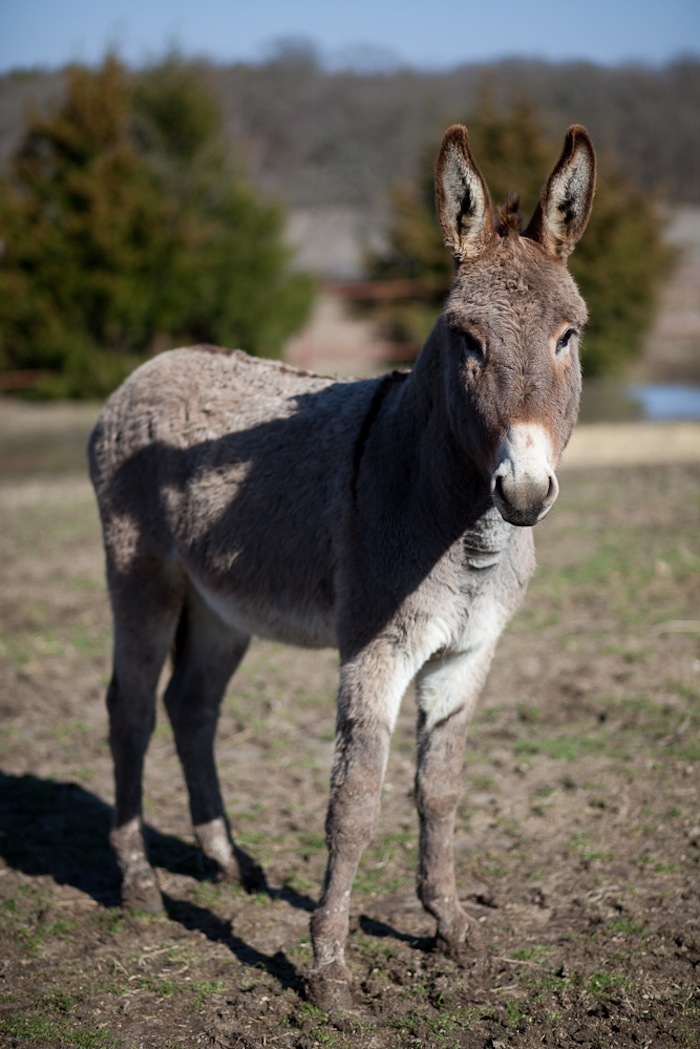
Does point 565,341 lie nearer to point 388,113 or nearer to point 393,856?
point 393,856

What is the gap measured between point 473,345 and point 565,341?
273mm

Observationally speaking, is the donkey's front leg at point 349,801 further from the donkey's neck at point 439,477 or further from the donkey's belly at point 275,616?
the donkey's neck at point 439,477

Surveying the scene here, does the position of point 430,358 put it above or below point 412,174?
below

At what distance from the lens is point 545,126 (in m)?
24.1

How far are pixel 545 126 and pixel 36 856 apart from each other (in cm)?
2333

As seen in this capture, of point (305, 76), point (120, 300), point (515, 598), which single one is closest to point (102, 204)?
point (120, 300)

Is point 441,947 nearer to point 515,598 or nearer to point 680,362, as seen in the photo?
point 515,598

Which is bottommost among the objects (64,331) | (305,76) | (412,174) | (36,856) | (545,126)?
(36,856)

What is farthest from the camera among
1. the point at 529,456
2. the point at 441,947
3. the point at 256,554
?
the point at 256,554

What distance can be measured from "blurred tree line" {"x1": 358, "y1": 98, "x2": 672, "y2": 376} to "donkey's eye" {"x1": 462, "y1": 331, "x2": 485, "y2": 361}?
747 inches

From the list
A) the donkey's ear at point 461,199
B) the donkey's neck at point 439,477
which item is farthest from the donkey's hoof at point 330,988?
the donkey's ear at point 461,199

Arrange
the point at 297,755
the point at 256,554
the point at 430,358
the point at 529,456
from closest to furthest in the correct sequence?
1. the point at 529,456
2. the point at 430,358
3. the point at 256,554
4. the point at 297,755

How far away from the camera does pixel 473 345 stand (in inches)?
113

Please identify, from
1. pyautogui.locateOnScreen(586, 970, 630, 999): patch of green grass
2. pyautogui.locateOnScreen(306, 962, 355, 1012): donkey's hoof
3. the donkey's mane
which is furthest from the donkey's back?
pyautogui.locateOnScreen(586, 970, 630, 999): patch of green grass
